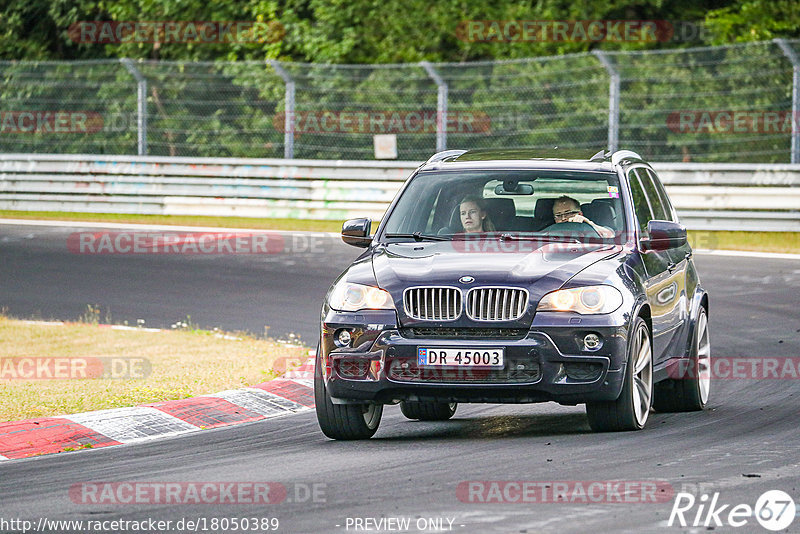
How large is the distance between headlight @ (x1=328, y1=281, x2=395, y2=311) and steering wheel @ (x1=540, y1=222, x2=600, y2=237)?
4.60ft

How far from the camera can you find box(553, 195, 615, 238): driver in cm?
915

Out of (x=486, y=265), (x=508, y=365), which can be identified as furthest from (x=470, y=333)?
(x=486, y=265)

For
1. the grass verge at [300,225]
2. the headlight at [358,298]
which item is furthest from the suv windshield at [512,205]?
the grass verge at [300,225]

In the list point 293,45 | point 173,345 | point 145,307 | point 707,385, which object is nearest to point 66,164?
point 293,45

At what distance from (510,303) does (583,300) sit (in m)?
0.41

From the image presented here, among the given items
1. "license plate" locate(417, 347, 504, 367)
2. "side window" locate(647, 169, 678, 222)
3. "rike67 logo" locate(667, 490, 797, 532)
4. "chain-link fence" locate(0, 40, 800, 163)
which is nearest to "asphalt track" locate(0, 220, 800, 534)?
"rike67 logo" locate(667, 490, 797, 532)

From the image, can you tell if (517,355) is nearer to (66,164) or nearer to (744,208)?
(744,208)

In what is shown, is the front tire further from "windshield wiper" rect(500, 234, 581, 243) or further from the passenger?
the passenger

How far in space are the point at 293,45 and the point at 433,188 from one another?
22.9 meters

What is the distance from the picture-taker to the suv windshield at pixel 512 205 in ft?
30.2

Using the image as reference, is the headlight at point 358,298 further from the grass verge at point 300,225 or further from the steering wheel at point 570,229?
the grass verge at point 300,225

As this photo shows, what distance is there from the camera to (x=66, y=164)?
26703 mm

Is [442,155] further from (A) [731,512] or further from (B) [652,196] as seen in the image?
(A) [731,512]

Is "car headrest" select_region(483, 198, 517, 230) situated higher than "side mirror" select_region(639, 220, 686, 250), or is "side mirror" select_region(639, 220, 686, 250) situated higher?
"car headrest" select_region(483, 198, 517, 230)
